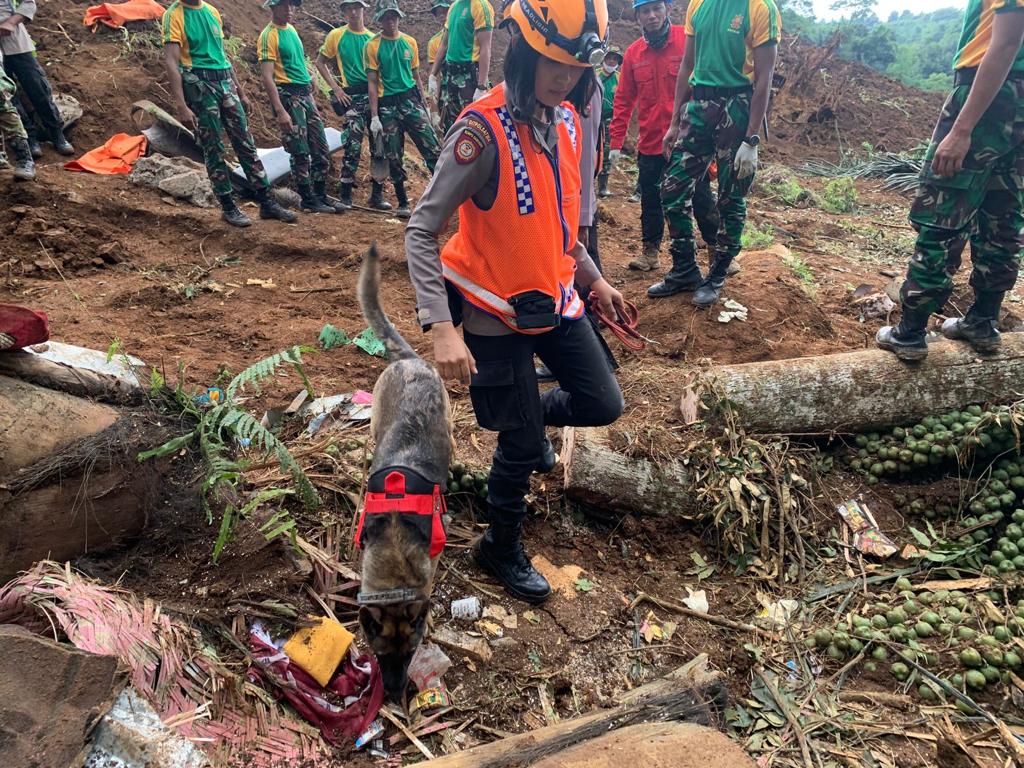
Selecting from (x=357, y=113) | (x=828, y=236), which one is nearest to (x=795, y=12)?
(x=828, y=236)

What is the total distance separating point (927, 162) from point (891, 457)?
1.93 m

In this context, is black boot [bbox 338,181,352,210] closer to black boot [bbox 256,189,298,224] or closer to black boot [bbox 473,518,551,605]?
black boot [bbox 256,189,298,224]

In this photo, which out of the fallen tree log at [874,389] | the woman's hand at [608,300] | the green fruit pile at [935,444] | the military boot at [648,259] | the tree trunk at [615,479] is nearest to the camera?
the woman's hand at [608,300]

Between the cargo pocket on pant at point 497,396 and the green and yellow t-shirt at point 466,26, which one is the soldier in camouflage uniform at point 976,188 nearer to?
the cargo pocket on pant at point 497,396

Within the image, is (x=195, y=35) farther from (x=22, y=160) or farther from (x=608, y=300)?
(x=608, y=300)

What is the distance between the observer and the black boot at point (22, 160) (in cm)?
682

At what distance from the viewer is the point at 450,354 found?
223cm

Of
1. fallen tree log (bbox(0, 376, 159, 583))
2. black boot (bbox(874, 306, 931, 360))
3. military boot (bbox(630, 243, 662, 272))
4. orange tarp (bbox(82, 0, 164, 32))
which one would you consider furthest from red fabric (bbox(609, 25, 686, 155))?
orange tarp (bbox(82, 0, 164, 32))

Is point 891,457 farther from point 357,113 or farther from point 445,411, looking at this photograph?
point 357,113

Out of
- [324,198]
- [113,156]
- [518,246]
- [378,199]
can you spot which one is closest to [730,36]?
[518,246]

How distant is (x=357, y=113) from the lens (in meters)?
8.48

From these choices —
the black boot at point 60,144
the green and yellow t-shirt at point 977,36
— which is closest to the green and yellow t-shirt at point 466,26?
the black boot at point 60,144

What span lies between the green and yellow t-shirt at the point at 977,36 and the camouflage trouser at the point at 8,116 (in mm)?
9084

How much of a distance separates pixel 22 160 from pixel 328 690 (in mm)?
7820
